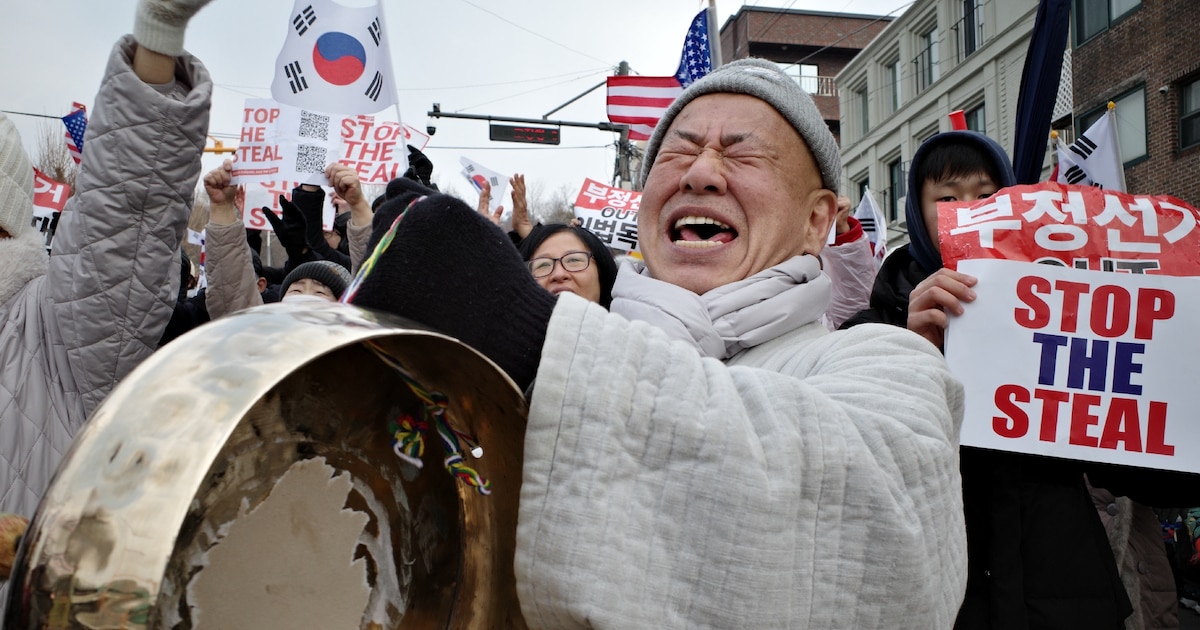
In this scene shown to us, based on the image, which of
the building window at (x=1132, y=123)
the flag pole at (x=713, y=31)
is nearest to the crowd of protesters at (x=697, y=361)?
the flag pole at (x=713, y=31)

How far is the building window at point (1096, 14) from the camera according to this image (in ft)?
56.2

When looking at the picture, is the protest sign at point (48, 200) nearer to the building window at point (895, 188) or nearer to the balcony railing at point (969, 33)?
the balcony railing at point (969, 33)

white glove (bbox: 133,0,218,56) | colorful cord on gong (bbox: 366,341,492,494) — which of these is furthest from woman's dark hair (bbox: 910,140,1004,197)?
colorful cord on gong (bbox: 366,341,492,494)

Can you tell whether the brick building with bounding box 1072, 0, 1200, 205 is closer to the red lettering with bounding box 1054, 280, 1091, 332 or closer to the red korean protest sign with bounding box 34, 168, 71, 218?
the red lettering with bounding box 1054, 280, 1091, 332

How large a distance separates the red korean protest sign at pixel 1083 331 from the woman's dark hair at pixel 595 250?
5.16 feet

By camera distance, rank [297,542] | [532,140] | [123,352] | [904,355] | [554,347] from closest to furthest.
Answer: [297,542] → [554,347] → [904,355] → [123,352] → [532,140]

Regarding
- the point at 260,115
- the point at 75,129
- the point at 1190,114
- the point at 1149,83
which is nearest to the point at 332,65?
the point at 260,115

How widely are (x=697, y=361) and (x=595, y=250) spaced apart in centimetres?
250

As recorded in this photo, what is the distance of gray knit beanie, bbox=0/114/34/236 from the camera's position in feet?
7.78

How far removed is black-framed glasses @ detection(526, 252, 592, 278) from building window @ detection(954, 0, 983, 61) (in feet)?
71.7

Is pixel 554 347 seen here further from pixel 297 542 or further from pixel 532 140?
pixel 532 140

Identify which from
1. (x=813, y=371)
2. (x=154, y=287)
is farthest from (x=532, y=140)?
(x=813, y=371)

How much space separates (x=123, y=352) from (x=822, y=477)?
1.90m

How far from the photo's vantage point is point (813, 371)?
117 cm
